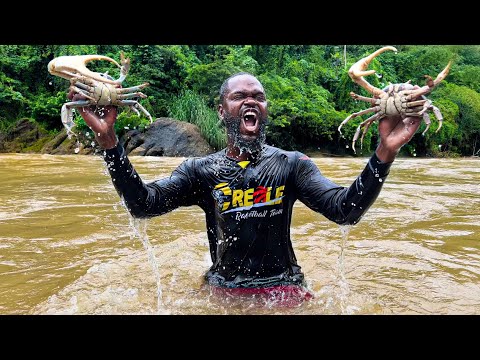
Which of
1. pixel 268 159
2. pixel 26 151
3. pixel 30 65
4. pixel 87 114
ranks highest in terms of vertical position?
pixel 30 65

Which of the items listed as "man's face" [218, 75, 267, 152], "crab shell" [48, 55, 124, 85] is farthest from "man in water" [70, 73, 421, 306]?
"crab shell" [48, 55, 124, 85]

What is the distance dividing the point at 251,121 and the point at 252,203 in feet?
1.37

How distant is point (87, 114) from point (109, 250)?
237 cm

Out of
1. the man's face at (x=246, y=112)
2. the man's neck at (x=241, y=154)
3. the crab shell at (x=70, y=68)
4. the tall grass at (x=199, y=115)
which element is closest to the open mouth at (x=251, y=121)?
the man's face at (x=246, y=112)

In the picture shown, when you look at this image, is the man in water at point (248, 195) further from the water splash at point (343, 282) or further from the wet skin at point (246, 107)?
the water splash at point (343, 282)

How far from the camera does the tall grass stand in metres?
17.0

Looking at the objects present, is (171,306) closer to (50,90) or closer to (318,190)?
(318,190)

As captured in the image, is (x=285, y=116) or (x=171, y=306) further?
(x=285, y=116)

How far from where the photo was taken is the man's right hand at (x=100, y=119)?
6.83ft

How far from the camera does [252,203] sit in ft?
8.30

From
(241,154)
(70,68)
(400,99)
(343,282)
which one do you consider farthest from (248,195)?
(343,282)

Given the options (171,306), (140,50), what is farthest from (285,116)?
(171,306)

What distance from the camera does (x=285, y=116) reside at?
20.1 metres

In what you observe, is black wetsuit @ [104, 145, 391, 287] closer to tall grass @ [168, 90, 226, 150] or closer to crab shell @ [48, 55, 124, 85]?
crab shell @ [48, 55, 124, 85]
